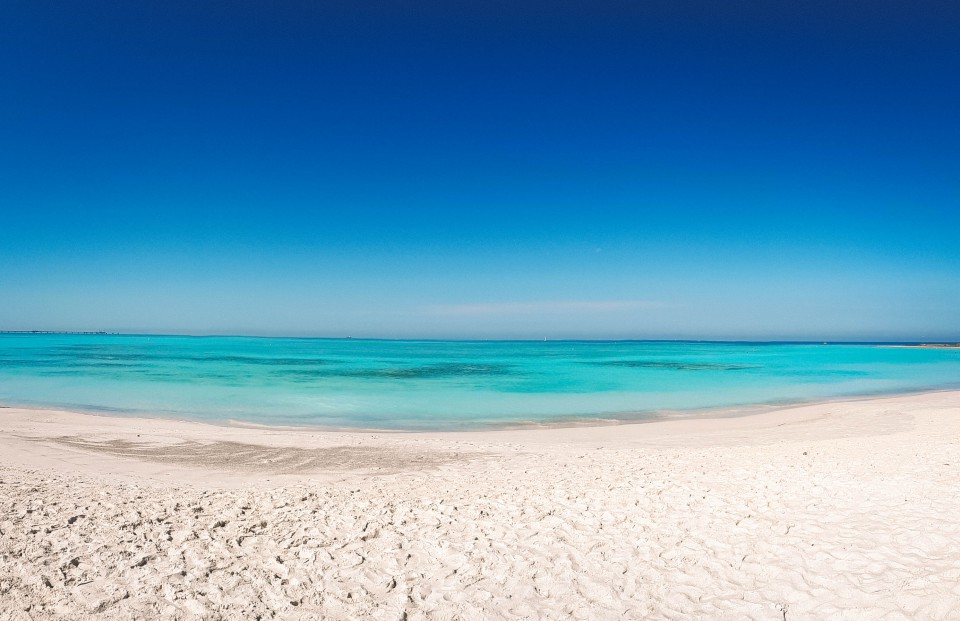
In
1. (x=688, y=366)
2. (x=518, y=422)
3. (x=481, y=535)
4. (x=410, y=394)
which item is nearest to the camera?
(x=481, y=535)

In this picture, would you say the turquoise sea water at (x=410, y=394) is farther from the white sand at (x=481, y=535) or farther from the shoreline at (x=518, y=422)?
the white sand at (x=481, y=535)

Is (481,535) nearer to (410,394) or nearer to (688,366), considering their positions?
(410,394)

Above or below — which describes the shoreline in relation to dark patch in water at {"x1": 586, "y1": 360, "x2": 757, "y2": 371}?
above

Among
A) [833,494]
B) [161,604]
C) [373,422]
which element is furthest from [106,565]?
[373,422]

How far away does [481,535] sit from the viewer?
5754mm

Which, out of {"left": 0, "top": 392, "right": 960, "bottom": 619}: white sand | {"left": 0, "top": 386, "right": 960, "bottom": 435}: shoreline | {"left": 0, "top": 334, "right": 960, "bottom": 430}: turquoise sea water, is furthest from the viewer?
{"left": 0, "top": 334, "right": 960, "bottom": 430}: turquoise sea water

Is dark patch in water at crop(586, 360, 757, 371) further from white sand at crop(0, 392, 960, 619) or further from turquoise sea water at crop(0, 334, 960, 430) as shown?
white sand at crop(0, 392, 960, 619)

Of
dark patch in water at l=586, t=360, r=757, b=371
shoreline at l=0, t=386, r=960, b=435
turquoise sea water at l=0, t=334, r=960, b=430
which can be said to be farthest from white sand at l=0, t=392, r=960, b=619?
dark patch in water at l=586, t=360, r=757, b=371

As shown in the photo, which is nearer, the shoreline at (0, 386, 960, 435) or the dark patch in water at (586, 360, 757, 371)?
the shoreline at (0, 386, 960, 435)

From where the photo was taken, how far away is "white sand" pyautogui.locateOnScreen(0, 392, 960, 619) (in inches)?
175

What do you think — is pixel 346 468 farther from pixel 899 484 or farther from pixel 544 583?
pixel 899 484

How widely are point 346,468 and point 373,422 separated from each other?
7239 millimetres

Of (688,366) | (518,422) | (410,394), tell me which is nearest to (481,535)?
(518,422)

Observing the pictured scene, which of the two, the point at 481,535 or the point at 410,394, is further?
the point at 410,394
